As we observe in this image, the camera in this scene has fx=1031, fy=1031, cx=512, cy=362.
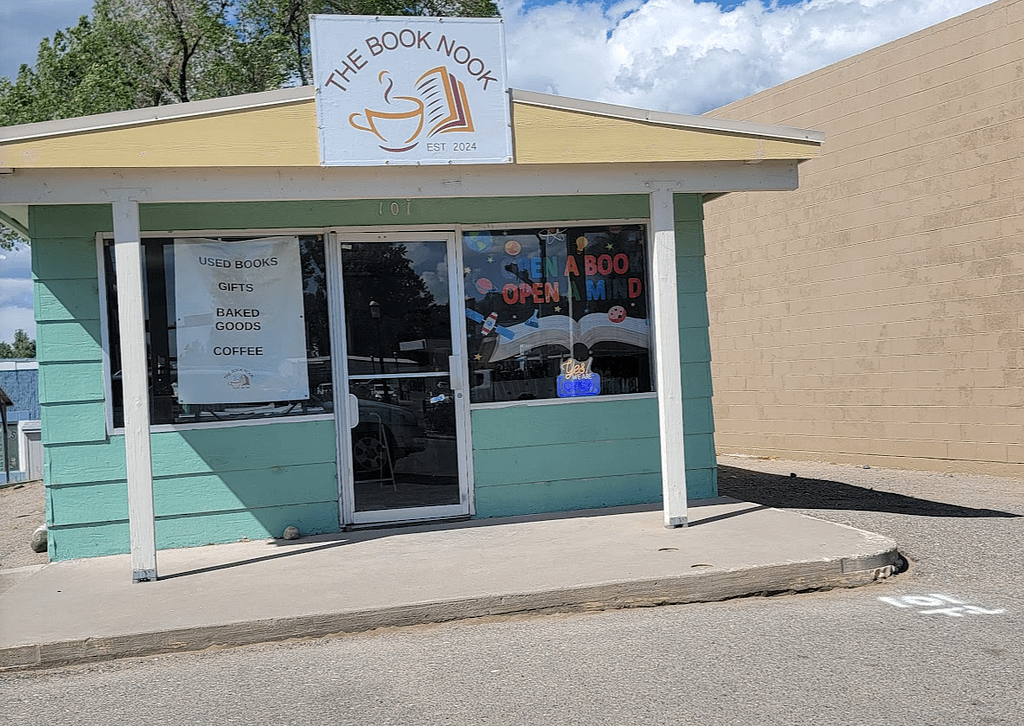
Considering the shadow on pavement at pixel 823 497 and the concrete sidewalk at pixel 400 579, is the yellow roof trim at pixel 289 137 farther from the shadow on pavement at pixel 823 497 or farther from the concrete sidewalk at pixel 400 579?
the shadow on pavement at pixel 823 497

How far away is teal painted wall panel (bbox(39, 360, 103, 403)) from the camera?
758cm

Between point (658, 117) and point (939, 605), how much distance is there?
3.72m

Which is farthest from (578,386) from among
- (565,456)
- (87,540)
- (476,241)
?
(87,540)

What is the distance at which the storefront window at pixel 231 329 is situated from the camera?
784 centimetres

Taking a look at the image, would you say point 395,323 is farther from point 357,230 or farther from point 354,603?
point 354,603

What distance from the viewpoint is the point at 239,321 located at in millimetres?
7988

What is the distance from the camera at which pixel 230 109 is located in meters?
6.58

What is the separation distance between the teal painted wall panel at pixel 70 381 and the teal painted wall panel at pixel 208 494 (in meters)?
0.66

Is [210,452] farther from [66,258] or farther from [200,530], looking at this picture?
[66,258]

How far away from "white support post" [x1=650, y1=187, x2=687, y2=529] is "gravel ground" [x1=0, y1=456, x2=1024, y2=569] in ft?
6.01

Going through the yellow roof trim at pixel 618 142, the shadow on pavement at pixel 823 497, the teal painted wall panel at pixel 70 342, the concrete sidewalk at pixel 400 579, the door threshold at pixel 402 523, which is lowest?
the shadow on pavement at pixel 823 497

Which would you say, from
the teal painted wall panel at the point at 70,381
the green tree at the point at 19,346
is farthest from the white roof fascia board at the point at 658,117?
the green tree at the point at 19,346

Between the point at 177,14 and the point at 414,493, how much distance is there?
14.4 meters

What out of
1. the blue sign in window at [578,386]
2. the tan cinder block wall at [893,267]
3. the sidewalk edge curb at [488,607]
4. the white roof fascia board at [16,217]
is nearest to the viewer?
the sidewalk edge curb at [488,607]
